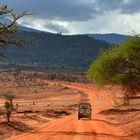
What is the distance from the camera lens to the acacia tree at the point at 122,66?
149ft

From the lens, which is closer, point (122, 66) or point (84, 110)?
point (122, 66)

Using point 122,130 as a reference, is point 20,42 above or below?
above

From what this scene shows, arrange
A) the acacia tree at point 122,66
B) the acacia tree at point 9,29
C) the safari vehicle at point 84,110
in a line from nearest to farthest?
the acacia tree at point 9,29 → the safari vehicle at point 84,110 → the acacia tree at point 122,66

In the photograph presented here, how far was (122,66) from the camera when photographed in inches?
1769

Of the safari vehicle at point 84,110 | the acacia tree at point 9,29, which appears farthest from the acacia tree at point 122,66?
the acacia tree at point 9,29

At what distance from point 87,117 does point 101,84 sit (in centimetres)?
1426

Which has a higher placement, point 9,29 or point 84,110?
point 9,29

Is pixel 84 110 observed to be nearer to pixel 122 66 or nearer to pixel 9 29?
pixel 122 66

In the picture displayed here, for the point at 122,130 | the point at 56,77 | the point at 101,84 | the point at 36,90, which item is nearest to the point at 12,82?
the point at 36,90

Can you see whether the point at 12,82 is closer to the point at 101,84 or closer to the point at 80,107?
the point at 101,84

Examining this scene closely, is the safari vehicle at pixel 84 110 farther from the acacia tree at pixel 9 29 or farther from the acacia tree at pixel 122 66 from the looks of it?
the acacia tree at pixel 9 29

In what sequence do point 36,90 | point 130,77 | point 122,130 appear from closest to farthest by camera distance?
point 122,130
point 130,77
point 36,90

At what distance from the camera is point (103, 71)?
53000mm

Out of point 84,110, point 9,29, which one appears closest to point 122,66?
point 84,110
